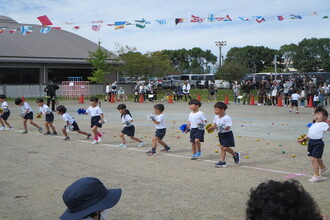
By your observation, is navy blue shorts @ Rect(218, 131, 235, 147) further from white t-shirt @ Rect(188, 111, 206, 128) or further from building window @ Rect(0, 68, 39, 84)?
building window @ Rect(0, 68, 39, 84)

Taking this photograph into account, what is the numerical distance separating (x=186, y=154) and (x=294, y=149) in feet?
9.78

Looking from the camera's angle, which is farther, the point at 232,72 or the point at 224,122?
the point at 232,72

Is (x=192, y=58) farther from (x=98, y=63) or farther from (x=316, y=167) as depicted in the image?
(x=316, y=167)

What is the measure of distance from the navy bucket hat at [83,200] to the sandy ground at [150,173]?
9.72 feet

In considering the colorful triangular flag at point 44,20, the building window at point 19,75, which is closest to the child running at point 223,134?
the colorful triangular flag at point 44,20

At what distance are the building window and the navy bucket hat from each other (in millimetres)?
41315

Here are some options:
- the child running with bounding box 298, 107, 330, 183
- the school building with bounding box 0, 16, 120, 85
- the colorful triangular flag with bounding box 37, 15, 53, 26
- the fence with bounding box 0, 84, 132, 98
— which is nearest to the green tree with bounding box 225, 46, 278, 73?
the school building with bounding box 0, 16, 120, 85

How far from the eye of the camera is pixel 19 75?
42250mm

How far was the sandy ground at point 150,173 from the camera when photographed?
6.06 meters

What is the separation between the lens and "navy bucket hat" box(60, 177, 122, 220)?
9.06 feet

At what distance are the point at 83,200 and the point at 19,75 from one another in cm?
4229

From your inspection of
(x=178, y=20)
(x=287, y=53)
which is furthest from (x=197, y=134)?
(x=287, y=53)

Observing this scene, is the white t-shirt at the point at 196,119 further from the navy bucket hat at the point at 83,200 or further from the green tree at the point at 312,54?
the green tree at the point at 312,54

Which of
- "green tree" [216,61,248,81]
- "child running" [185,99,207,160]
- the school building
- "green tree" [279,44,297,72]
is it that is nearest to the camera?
"child running" [185,99,207,160]
